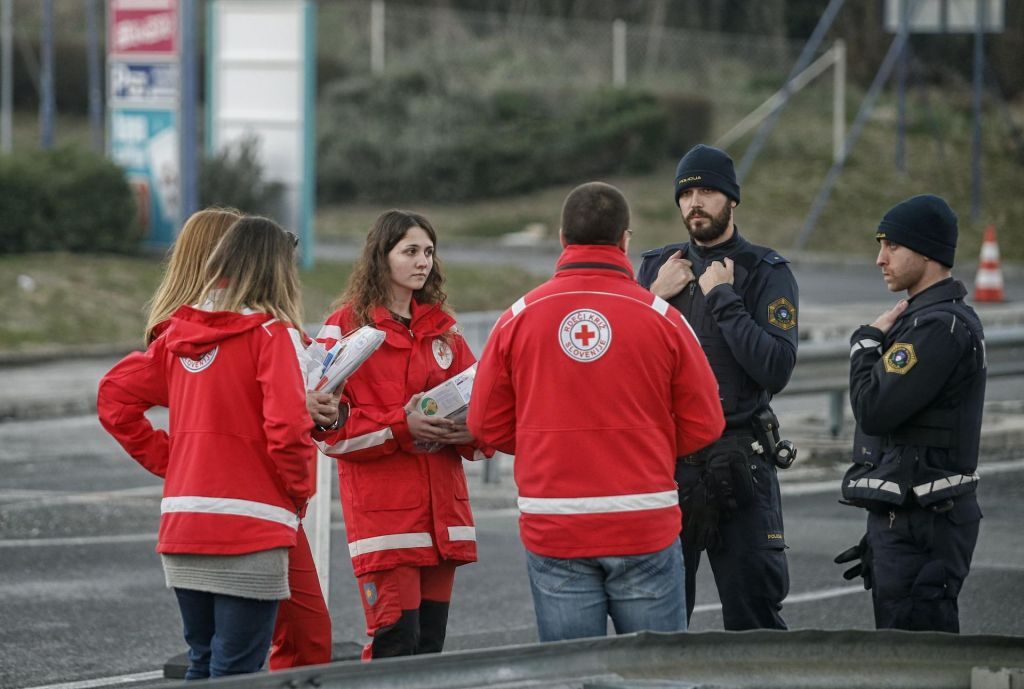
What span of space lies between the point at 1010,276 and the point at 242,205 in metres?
12.4

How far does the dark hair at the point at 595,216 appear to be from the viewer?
4.54m

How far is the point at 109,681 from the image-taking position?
6.33 meters

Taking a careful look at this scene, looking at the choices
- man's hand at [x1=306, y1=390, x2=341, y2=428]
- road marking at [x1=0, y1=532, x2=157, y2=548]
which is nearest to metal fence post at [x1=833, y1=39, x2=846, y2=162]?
road marking at [x1=0, y1=532, x2=157, y2=548]

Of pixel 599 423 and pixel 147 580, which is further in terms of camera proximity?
pixel 147 580

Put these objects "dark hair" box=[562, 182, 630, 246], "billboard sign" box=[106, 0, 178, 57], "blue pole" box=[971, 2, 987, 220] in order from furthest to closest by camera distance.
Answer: "blue pole" box=[971, 2, 987, 220], "billboard sign" box=[106, 0, 178, 57], "dark hair" box=[562, 182, 630, 246]

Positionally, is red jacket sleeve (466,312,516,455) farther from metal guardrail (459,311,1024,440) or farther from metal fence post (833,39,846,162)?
metal fence post (833,39,846,162)

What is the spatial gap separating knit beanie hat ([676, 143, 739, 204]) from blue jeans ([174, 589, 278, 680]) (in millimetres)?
2030

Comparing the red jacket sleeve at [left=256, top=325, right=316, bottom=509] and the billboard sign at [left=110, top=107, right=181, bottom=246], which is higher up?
the billboard sign at [left=110, top=107, right=181, bottom=246]

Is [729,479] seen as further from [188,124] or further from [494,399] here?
[188,124]

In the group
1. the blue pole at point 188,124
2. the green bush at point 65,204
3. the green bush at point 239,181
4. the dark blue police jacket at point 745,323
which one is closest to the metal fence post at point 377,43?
the green bush at point 239,181

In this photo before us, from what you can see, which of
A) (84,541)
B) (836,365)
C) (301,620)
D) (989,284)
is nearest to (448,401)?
(301,620)

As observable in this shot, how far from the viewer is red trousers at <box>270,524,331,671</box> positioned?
520cm

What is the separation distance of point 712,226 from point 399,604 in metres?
1.69

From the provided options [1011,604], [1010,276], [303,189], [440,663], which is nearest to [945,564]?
[440,663]
